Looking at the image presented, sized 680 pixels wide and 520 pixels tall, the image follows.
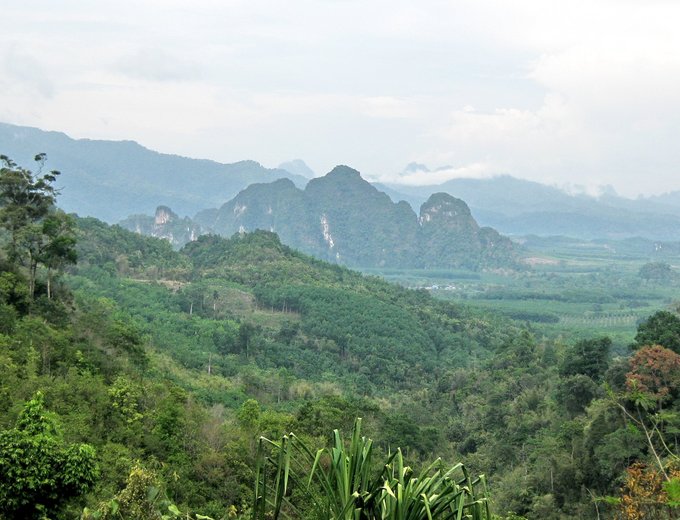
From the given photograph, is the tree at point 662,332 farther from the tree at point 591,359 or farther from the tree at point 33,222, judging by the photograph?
the tree at point 33,222

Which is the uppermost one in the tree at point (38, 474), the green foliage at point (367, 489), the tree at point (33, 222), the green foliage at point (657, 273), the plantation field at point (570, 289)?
the tree at point (33, 222)

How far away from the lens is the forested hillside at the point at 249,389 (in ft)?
27.7

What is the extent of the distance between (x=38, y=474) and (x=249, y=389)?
77.3ft

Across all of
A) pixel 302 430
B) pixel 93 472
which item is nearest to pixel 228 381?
pixel 302 430

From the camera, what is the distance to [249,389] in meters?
30.2

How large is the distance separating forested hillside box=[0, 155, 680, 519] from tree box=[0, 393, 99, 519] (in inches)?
0.7

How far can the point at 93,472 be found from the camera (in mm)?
7332

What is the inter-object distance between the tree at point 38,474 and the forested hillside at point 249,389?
0.02 metres

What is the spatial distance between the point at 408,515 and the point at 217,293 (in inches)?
1667

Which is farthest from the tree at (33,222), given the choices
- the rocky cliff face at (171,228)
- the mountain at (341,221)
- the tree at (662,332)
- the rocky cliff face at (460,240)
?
the mountain at (341,221)

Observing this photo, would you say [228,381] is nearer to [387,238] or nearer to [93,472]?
[93,472]

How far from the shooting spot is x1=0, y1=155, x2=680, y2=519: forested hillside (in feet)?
27.7

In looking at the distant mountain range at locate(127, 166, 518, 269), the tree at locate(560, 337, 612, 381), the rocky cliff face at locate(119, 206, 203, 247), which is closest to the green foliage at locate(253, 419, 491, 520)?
the tree at locate(560, 337, 612, 381)

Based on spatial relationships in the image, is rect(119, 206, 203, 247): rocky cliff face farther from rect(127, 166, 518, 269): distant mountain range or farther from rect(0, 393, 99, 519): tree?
rect(0, 393, 99, 519): tree
